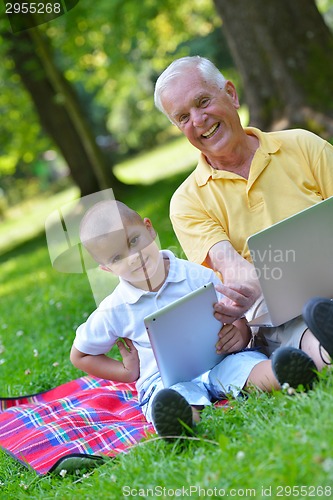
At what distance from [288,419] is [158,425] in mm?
512

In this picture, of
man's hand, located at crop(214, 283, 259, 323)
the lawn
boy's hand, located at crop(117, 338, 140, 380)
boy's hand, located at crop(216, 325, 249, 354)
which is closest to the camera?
the lawn

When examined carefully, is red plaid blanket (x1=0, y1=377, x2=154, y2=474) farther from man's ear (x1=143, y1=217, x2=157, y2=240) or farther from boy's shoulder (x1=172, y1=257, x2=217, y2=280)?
man's ear (x1=143, y1=217, x2=157, y2=240)

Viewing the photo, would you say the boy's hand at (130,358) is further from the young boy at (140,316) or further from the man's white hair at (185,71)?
the man's white hair at (185,71)

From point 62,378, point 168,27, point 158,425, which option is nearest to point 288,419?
point 158,425

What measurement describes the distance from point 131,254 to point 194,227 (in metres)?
0.47

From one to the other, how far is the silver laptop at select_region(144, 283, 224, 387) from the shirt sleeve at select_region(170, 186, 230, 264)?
406 millimetres

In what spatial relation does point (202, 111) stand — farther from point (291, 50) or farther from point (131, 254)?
point (291, 50)

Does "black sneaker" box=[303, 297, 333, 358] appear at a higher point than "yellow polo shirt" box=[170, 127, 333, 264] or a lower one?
lower

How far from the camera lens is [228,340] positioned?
3.24 metres

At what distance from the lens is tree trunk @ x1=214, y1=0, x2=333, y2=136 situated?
8203 millimetres

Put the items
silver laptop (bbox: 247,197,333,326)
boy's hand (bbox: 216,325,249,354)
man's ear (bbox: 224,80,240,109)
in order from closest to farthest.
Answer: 1. silver laptop (bbox: 247,197,333,326)
2. boy's hand (bbox: 216,325,249,354)
3. man's ear (bbox: 224,80,240,109)

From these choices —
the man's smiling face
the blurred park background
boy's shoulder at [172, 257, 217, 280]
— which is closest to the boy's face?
boy's shoulder at [172, 257, 217, 280]

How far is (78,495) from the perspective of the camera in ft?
8.96

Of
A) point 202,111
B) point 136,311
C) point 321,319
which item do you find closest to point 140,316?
point 136,311
